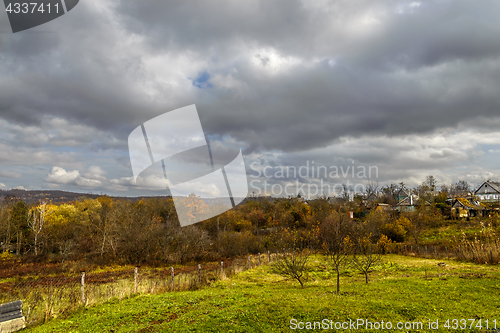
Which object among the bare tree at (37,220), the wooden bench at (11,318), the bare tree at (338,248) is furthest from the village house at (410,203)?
the bare tree at (37,220)

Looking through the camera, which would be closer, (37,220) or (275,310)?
(275,310)

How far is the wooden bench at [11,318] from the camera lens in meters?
7.69

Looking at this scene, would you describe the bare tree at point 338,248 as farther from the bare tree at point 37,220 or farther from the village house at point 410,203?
the village house at point 410,203

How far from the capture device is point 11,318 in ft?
25.9

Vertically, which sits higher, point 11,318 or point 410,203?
point 410,203

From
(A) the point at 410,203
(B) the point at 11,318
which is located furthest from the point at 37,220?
(A) the point at 410,203

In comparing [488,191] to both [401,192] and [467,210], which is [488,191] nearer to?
[401,192]

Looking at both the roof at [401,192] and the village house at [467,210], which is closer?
the village house at [467,210]

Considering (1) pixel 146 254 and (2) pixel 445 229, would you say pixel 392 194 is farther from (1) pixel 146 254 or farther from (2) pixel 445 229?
(1) pixel 146 254

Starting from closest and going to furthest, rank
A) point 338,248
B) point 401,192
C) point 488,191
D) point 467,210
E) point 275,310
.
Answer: point 275,310
point 338,248
point 467,210
point 488,191
point 401,192

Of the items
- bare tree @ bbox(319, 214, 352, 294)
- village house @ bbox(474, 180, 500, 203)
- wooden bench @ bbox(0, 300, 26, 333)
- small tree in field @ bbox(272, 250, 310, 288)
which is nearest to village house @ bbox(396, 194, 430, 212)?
village house @ bbox(474, 180, 500, 203)

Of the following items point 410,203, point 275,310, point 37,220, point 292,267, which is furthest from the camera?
point 410,203

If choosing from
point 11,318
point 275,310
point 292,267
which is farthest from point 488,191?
point 11,318

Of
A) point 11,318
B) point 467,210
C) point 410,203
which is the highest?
point 410,203
